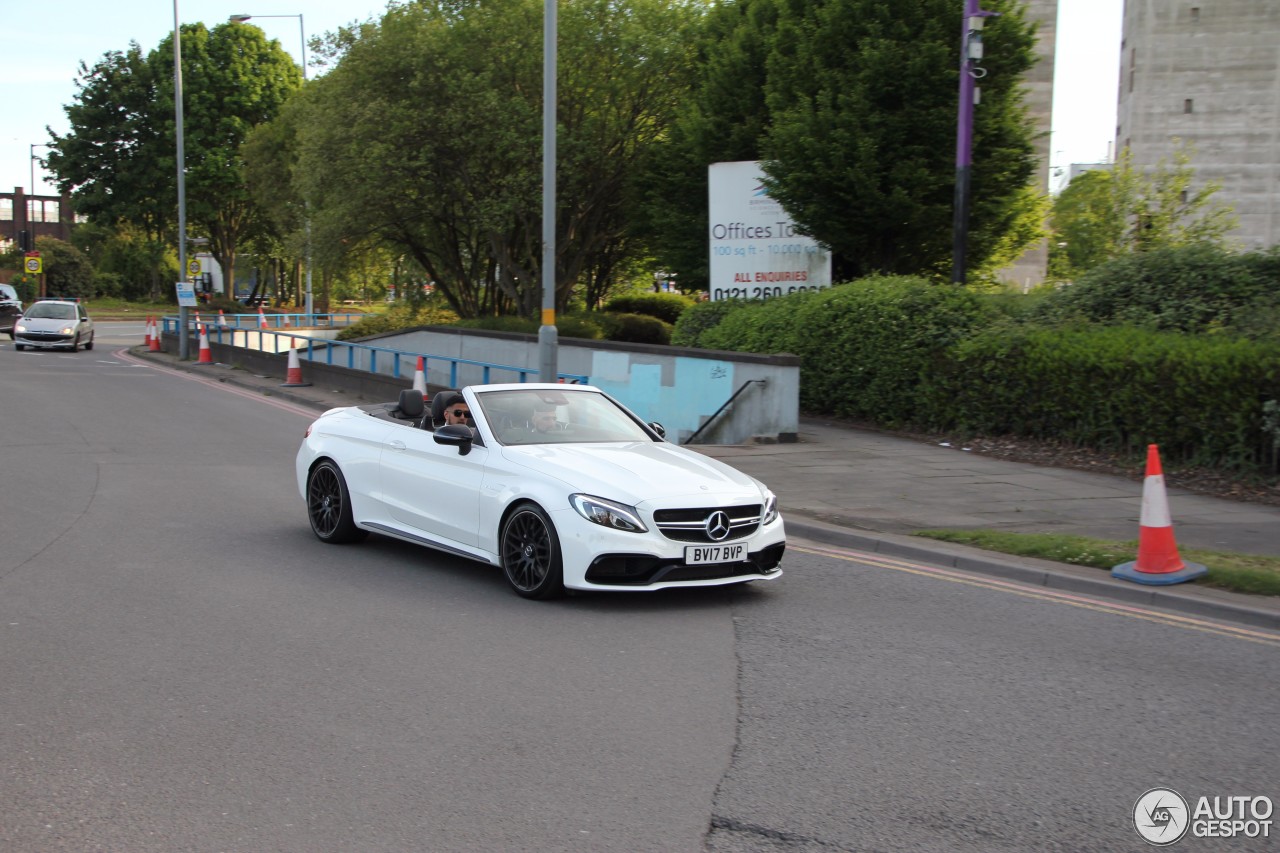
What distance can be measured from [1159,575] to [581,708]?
4.82 meters

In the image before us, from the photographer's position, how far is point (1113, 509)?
11.6 metres

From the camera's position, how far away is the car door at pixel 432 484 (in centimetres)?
845

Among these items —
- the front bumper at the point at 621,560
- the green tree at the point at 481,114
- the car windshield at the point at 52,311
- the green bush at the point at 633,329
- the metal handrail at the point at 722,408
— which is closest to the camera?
the front bumper at the point at 621,560

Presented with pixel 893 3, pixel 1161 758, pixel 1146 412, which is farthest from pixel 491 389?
pixel 893 3

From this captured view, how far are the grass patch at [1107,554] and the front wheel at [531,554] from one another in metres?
3.70

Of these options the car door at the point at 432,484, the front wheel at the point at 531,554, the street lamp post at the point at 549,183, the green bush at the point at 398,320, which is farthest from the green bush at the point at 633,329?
the front wheel at the point at 531,554

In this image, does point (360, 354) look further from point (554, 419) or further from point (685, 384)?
point (554, 419)

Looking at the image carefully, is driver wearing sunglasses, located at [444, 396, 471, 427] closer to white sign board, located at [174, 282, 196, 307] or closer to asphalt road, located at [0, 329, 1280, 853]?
asphalt road, located at [0, 329, 1280, 853]

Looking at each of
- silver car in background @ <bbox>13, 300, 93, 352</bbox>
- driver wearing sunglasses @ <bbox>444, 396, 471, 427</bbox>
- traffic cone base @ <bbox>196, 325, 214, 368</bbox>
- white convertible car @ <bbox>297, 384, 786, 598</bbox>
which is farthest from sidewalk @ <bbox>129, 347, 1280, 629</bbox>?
silver car in background @ <bbox>13, 300, 93, 352</bbox>

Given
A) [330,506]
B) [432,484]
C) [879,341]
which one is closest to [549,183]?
[879,341]

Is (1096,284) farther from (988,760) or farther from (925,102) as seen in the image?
(988,760)

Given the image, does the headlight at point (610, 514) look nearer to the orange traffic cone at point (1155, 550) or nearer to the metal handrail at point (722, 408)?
the orange traffic cone at point (1155, 550)

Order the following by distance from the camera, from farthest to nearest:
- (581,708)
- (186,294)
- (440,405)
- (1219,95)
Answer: (1219,95) → (186,294) → (440,405) → (581,708)

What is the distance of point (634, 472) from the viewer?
315 inches
